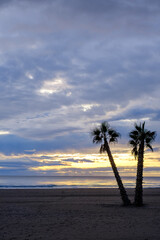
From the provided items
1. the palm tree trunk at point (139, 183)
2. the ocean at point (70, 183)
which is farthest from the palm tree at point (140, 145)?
the ocean at point (70, 183)

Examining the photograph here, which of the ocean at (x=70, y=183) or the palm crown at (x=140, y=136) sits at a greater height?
the palm crown at (x=140, y=136)

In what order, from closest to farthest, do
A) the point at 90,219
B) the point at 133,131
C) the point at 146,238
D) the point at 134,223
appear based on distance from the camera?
the point at 146,238
the point at 134,223
the point at 90,219
the point at 133,131

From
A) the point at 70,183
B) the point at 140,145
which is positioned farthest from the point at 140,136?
the point at 70,183

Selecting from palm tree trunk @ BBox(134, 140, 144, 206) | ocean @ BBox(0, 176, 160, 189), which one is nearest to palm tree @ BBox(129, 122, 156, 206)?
palm tree trunk @ BBox(134, 140, 144, 206)

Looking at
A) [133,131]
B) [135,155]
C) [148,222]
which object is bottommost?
[148,222]

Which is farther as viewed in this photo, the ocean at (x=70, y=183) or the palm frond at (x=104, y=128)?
the ocean at (x=70, y=183)

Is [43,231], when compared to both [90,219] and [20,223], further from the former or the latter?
[90,219]

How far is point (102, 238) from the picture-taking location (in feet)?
37.6

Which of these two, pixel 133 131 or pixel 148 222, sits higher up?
pixel 133 131

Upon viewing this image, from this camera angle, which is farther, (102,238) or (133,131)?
(133,131)

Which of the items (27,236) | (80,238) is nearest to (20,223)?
(27,236)

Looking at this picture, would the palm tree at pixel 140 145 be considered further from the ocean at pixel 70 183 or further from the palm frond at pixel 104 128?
the ocean at pixel 70 183

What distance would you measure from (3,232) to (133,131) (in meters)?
14.7

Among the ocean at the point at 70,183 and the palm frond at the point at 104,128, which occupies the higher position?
the palm frond at the point at 104,128
